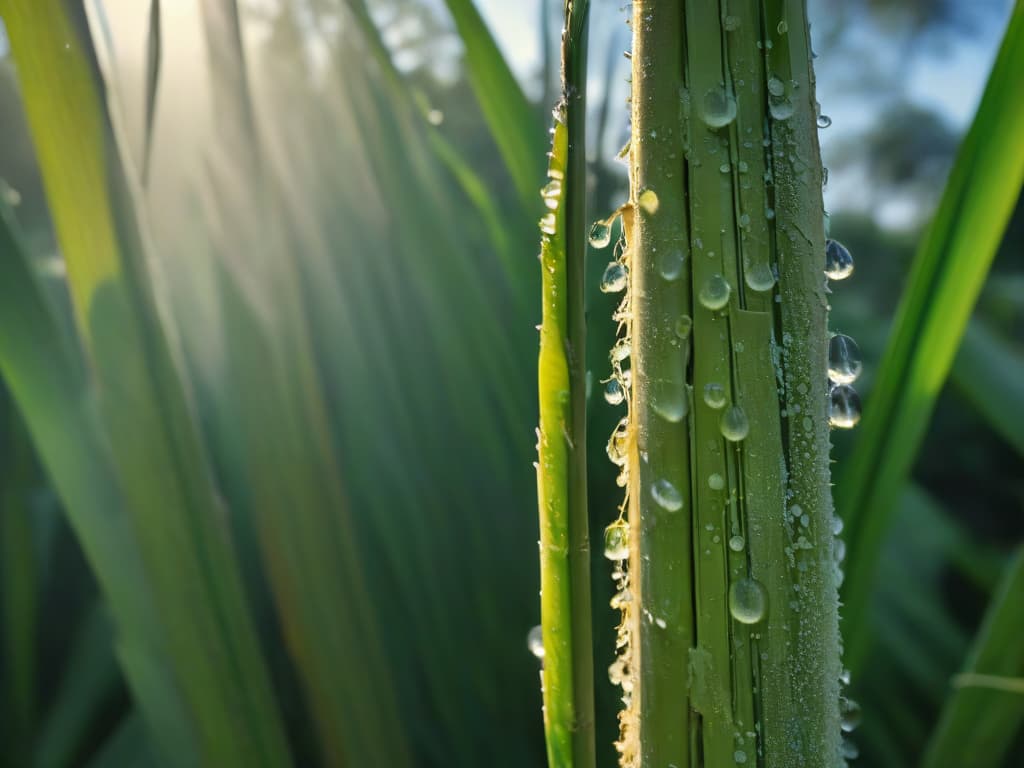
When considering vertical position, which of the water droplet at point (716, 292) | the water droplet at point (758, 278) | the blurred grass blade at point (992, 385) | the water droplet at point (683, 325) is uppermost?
the blurred grass blade at point (992, 385)

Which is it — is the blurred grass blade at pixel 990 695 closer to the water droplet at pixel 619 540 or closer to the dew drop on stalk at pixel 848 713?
the dew drop on stalk at pixel 848 713

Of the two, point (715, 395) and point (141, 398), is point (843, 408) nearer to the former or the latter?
point (715, 395)

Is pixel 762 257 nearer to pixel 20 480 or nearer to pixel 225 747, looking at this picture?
pixel 225 747

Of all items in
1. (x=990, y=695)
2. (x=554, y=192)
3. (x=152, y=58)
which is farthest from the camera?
(x=990, y=695)

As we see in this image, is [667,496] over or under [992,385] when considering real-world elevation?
under

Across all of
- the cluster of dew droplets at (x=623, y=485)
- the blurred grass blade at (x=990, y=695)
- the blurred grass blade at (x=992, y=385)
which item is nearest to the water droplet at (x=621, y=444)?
the cluster of dew droplets at (x=623, y=485)

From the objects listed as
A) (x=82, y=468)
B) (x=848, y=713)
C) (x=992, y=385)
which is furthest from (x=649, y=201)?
(x=992, y=385)
